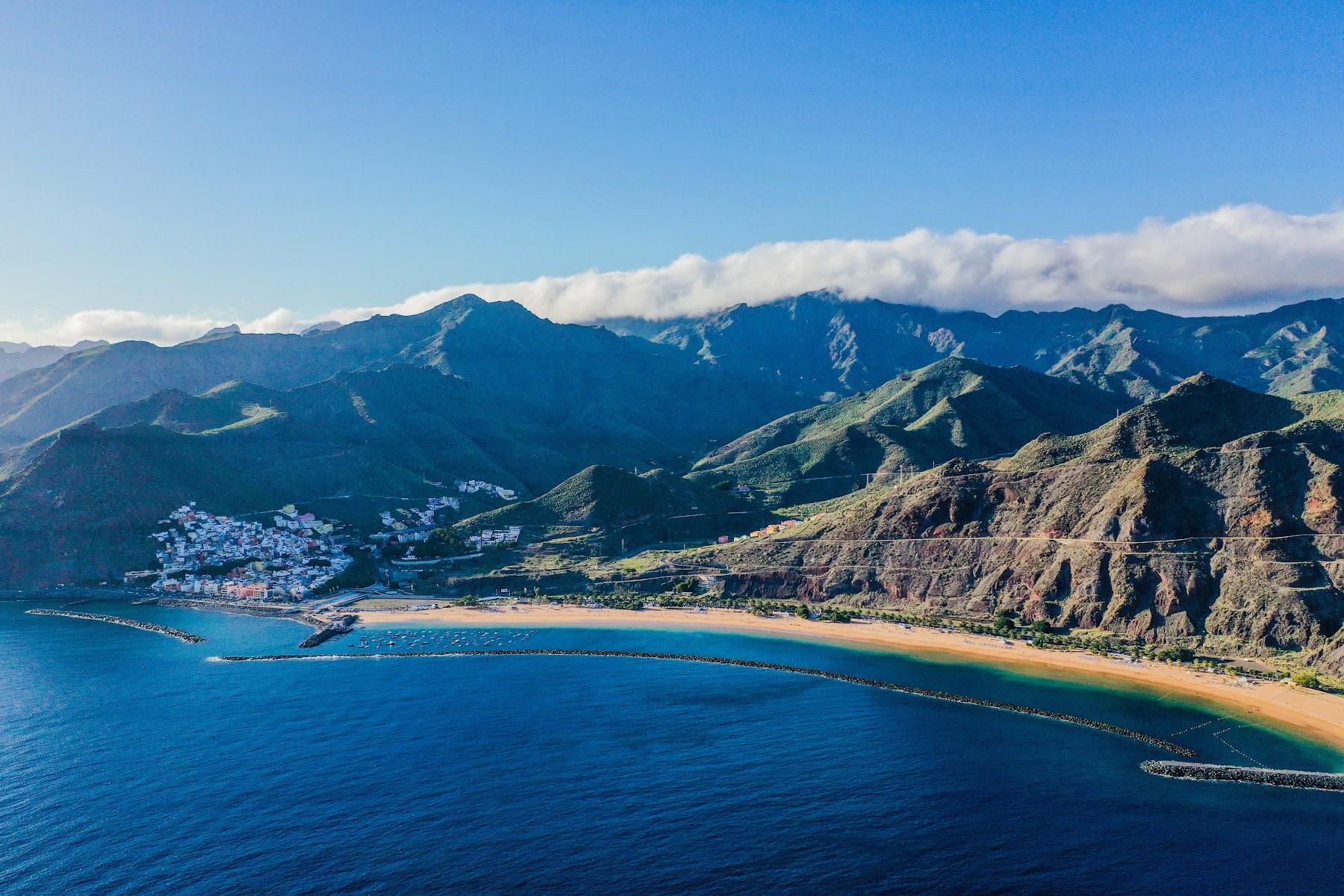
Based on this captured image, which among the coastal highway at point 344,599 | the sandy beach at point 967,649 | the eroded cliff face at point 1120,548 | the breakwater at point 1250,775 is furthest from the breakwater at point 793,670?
the coastal highway at point 344,599

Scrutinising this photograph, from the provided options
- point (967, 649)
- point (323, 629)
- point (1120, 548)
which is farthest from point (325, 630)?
point (1120, 548)

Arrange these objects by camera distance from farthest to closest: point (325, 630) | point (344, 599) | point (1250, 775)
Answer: point (344, 599)
point (325, 630)
point (1250, 775)

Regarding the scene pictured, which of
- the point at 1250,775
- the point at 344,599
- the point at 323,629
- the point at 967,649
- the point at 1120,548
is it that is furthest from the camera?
the point at 344,599

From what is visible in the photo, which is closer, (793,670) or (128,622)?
(793,670)

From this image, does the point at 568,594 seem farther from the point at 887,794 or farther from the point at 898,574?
the point at 887,794

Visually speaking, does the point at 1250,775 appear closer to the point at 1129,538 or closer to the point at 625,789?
the point at 1129,538

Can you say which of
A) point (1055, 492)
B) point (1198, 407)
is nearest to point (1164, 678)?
point (1055, 492)

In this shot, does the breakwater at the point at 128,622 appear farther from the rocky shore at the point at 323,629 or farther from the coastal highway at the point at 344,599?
the coastal highway at the point at 344,599

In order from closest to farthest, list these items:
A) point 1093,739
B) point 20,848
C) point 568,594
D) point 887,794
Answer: point 20,848 → point 887,794 → point 1093,739 → point 568,594
